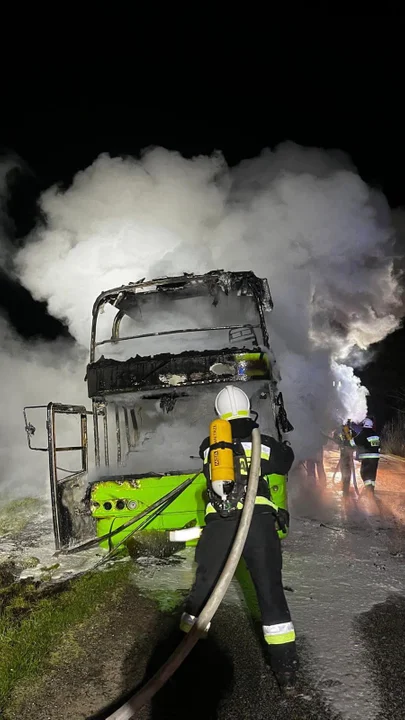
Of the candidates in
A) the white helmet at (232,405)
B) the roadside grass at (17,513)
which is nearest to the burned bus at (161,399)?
the white helmet at (232,405)

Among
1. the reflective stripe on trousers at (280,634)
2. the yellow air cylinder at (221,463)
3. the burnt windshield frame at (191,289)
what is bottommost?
the reflective stripe on trousers at (280,634)

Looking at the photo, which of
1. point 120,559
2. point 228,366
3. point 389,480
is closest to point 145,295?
point 228,366

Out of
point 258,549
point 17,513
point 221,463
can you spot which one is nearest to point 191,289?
point 221,463

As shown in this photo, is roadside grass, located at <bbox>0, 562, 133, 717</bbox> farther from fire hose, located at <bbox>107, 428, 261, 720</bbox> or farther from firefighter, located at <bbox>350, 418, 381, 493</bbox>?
firefighter, located at <bbox>350, 418, 381, 493</bbox>

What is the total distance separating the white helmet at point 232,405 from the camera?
306 centimetres

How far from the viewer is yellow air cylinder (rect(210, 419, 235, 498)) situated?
2.67 m

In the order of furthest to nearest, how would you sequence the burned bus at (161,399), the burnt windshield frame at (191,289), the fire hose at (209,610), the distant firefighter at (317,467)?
the distant firefighter at (317,467)
the burnt windshield frame at (191,289)
the burned bus at (161,399)
the fire hose at (209,610)

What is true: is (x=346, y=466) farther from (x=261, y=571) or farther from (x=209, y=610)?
(x=209, y=610)

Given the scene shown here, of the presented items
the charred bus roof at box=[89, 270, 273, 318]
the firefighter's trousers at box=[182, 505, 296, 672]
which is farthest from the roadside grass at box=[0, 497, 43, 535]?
the firefighter's trousers at box=[182, 505, 296, 672]

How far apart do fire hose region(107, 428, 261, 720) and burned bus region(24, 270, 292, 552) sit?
1.63 metres

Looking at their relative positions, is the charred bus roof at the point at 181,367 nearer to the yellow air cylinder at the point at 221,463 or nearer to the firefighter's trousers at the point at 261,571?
the yellow air cylinder at the point at 221,463

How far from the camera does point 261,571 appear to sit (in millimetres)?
2605

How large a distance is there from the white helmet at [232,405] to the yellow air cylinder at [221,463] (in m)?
0.30

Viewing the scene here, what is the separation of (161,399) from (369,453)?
409 cm
